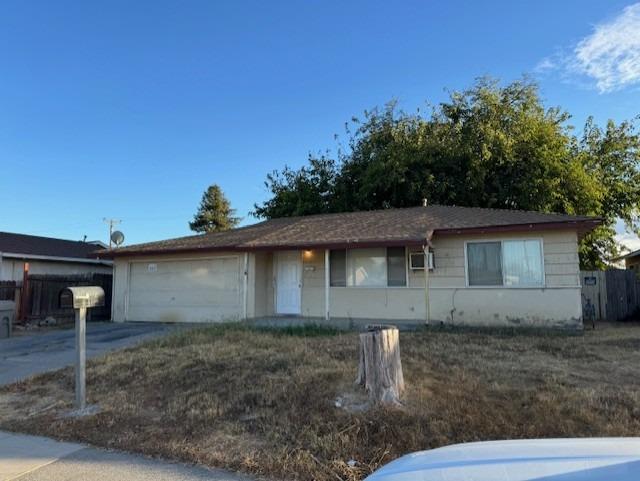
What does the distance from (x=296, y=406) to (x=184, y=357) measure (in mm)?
3390

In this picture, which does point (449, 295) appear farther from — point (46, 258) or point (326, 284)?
point (46, 258)

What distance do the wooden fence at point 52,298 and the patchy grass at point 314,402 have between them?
10.7 m

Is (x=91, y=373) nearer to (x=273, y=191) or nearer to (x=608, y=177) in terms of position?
(x=273, y=191)

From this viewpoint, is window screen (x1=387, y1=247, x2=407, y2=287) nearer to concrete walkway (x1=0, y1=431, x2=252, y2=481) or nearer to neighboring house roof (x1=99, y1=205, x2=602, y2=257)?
neighboring house roof (x1=99, y1=205, x2=602, y2=257)

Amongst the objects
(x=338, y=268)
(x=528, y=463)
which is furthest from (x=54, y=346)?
(x=528, y=463)

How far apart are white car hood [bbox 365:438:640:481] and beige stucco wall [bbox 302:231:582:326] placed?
11.6 m

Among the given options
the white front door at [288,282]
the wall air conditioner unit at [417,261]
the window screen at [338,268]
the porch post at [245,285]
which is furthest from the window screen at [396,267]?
the porch post at [245,285]

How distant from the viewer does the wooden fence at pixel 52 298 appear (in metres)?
18.3

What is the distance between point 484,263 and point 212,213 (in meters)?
40.9

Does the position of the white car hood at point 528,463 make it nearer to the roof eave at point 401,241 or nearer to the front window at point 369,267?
the roof eave at point 401,241

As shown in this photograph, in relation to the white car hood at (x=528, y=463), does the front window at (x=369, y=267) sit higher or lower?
A: higher

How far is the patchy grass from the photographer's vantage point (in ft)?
16.8

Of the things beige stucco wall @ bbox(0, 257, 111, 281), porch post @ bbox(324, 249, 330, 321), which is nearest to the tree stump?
porch post @ bbox(324, 249, 330, 321)

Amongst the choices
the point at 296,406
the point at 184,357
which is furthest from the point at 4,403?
the point at 296,406
